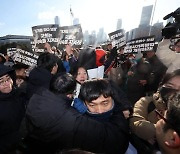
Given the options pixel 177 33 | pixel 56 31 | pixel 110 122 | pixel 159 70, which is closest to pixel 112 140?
pixel 110 122

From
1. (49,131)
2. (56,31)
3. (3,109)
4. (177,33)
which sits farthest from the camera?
(56,31)

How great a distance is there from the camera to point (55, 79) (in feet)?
7.52

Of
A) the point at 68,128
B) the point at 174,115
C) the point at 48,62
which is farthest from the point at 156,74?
the point at 174,115

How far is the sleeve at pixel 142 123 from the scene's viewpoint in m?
1.88

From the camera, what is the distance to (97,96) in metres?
1.98

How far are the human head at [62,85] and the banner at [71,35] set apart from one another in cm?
355

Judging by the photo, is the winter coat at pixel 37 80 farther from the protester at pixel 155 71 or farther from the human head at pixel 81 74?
the protester at pixel 155 71

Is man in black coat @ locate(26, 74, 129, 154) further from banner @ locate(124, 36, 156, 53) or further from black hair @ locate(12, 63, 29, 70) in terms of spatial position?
banner @ locate(124, 36, 156, 53)

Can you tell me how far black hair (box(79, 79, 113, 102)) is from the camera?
198 centimetres

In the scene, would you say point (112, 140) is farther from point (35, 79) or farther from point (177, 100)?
point (35, 79)

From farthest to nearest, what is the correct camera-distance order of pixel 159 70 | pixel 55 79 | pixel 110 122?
pixel 159 70, pixel 55 79, pixel 110 122

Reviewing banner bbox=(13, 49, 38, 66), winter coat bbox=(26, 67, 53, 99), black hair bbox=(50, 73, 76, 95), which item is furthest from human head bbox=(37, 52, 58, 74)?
banner bbox=(13, 49, 38, 66)

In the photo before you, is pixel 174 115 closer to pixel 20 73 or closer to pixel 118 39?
pixel 20 73

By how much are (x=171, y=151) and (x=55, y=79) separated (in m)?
1.37
